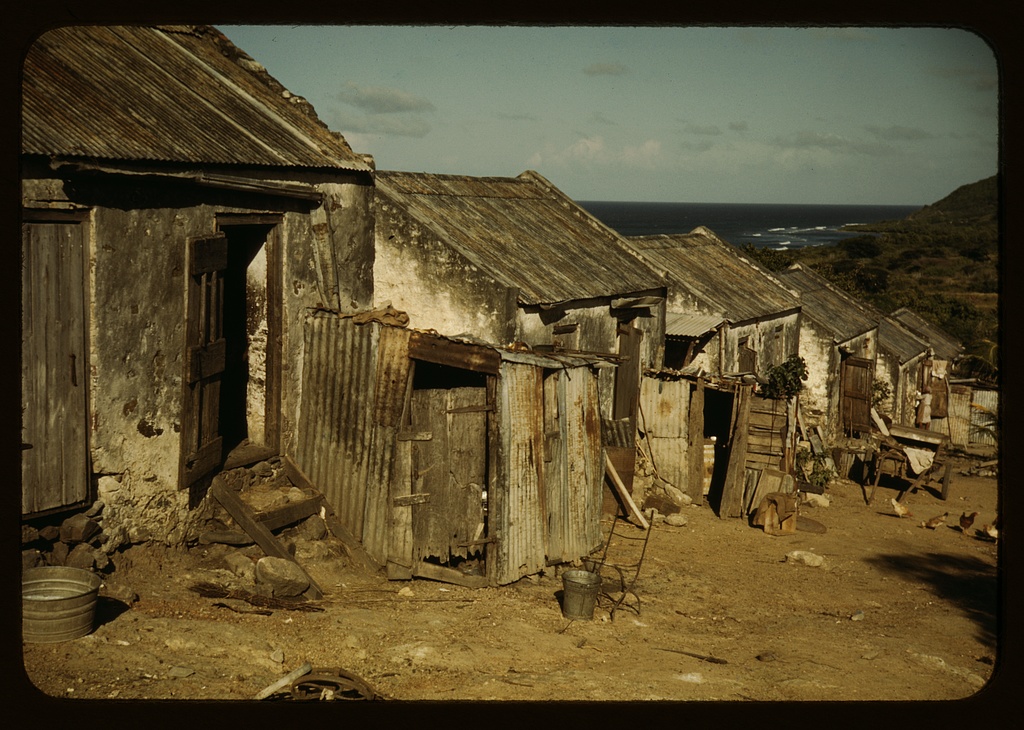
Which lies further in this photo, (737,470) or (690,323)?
(690,323)

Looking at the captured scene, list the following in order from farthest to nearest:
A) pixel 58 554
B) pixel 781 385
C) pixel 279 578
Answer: pixel 781 385 < pixel 279 578 < pixel 58 554

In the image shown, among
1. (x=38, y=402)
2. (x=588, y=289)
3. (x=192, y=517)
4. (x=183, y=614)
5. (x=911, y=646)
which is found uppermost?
(x=588, y=289)

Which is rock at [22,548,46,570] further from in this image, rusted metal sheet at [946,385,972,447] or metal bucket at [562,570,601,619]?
rusted metal sheet at [946,385,972,447]

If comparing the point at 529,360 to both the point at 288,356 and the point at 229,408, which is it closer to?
the point at 288,356

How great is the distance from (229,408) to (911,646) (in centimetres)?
822

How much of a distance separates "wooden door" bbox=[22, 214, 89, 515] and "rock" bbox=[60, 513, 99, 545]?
167 mm

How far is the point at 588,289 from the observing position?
46.8 ft

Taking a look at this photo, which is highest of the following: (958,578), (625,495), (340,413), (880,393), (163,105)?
(163,105)

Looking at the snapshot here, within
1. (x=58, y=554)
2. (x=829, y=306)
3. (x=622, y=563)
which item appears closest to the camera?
(x=58, y=554)

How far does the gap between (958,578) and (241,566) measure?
31.3ft

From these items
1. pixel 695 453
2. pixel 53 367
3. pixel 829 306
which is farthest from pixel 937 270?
pixel 53 367

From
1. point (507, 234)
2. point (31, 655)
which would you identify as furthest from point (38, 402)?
point (507, 234)

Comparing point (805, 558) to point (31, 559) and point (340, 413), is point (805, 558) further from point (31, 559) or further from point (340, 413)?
point (31, 559)

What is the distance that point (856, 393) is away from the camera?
2292 cm
